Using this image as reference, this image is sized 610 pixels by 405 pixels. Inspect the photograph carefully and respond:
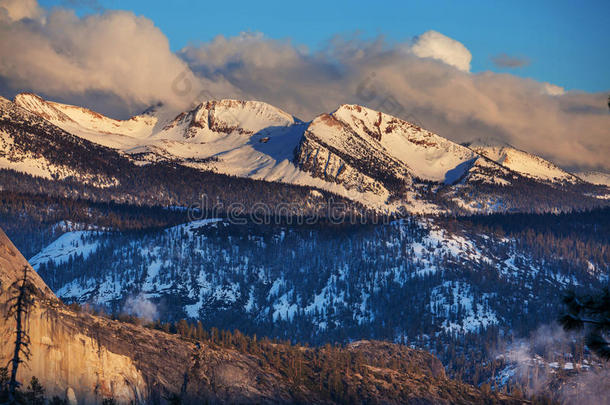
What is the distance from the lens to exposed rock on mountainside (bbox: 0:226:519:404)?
319 feet

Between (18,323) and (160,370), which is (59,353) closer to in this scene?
(160,370)

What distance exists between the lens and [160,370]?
12762 centimetres

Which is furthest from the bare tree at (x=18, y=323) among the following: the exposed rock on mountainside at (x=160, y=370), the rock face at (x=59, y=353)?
the exposed rock on mountainside at (x=160, y=370)

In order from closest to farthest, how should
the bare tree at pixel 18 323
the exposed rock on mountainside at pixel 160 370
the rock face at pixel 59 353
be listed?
1. the bare tree at pixel 18 323
2. the rock face at pixel 59 353
3. the exposed rock on mountainside at pixel 160 370

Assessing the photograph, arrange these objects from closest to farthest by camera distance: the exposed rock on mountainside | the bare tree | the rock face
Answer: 1. the bare tree
2. the rock face
3. the exposed rock on mountainside

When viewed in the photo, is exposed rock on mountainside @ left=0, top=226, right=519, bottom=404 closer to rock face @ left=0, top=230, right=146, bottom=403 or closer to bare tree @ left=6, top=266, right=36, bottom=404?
rock face @ left=0, top=230, right=146, bottom=403

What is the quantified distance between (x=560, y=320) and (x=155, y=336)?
118 meters

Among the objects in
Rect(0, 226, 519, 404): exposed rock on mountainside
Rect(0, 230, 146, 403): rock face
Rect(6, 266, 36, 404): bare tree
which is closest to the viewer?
Rect(6, 266, 36, 404): bare tree

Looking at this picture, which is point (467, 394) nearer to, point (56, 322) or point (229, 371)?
point (229, 371)

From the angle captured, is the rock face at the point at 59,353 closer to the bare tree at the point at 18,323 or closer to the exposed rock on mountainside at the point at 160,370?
the exposed rock on mountainside at the point at 160,370

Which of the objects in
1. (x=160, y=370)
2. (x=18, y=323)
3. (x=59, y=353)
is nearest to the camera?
(x=18, y=323)

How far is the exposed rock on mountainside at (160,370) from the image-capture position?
97.3m

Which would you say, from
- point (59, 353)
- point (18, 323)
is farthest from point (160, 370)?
point (18, 323)

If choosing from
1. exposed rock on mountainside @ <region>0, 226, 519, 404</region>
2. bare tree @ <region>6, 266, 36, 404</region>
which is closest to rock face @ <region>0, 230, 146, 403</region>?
exposed rock on mountainside @ <region>0, 226, 519, 404</region>
